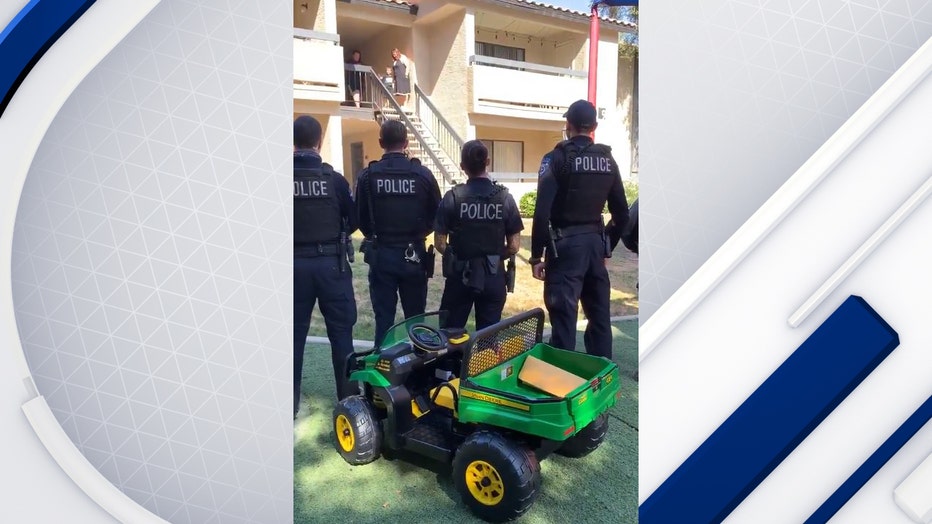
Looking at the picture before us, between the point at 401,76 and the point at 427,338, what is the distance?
3.76 ft

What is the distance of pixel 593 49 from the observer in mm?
1946

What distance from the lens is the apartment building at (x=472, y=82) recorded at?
1957 mm

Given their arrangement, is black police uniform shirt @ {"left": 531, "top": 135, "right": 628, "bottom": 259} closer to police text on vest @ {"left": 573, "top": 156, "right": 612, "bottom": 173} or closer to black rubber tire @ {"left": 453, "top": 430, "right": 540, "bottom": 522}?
police text on vest @ {"left": 573, "top": 156, "right": 612, "bottom": 173}

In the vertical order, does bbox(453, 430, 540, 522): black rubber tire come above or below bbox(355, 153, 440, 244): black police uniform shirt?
below

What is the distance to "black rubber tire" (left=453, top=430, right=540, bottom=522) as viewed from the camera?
1756mm

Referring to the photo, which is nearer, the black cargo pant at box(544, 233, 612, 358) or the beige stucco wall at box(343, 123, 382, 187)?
the beige stucco wall at box(343, 123, 382, 187)

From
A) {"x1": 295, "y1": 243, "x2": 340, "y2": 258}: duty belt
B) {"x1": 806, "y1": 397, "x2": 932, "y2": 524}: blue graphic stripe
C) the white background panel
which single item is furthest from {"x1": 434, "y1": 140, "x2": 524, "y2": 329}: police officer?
{"x1": 806, "y1": 397, "x2": 932, "y2": 524}: blue graphic stripe

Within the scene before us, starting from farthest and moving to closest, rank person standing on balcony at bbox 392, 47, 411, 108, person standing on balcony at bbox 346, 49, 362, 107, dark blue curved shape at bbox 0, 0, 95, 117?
1. person standing on balcony at bbox 392, 47, 411, 108
2. person standing on balcony at bbox 346, 49, 362, 107
3. dark blue curved shape at bbox 0, 0, 95, 117

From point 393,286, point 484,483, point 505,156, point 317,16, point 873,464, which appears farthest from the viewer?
point 393,286

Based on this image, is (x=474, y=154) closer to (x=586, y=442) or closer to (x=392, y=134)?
(x=392, y=134)

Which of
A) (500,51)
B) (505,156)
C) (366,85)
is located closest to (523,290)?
(505,156)

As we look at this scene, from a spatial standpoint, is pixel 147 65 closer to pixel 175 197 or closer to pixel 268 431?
pixel 175 197

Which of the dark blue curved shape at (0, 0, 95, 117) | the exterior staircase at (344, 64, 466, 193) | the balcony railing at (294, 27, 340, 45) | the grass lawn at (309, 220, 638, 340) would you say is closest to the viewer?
the dark blue curved shape at (0, 0, 95, 117)

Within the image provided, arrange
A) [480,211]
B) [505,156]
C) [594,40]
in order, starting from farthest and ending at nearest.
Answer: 1. [480,211]
2. [505,156]
3. [594,40]
